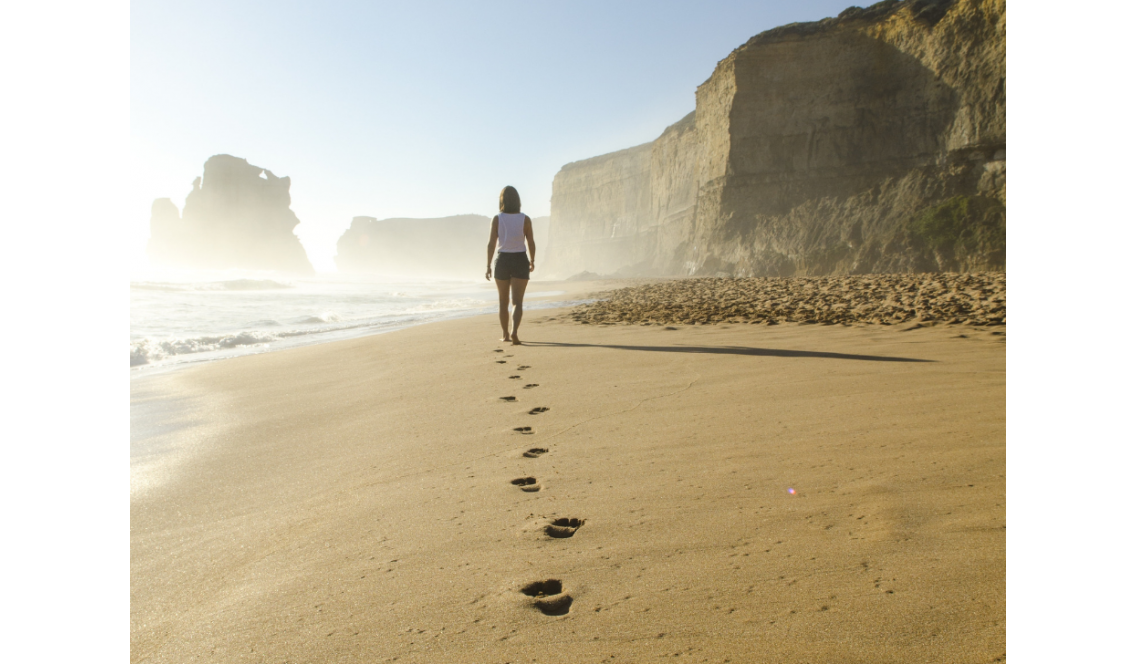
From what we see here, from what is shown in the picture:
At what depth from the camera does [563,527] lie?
5.11ft

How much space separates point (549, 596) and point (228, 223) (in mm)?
109863

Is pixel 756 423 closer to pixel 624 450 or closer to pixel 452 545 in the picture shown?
pixel 624 450

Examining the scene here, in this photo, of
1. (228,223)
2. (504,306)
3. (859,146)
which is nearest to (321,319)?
(504,306)

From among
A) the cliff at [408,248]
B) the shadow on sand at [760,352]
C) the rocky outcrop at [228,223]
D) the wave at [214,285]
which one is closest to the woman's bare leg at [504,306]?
the shadow on sand at [760,352]

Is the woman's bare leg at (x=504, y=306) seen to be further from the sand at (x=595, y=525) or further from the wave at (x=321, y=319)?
the wave at (x=321, y=319)

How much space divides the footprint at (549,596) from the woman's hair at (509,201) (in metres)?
5.12

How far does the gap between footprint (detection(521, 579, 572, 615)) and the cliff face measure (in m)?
20.5

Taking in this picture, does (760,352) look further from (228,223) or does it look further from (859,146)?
(228,223)

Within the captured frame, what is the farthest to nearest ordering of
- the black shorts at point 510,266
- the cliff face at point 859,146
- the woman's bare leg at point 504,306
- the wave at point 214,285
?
the wave at point 214,285 < the cliff face at point 859,146 < the black shorts at point 510,266 < the woman's bare leg at point 504,306

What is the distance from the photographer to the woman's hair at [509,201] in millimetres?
6016

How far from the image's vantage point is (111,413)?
4.38 ft

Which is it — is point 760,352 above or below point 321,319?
below

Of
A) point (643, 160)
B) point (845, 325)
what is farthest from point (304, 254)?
point (845, 325)

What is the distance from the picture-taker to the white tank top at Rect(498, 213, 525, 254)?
598 centimetres
